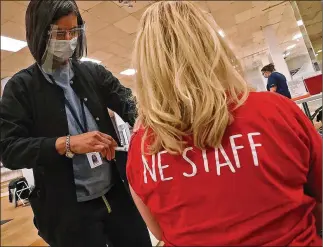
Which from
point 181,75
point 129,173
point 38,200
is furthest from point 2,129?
point 181,75

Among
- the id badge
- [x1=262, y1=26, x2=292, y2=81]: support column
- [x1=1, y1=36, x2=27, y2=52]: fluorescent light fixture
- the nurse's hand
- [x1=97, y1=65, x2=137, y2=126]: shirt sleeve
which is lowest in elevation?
the id badge

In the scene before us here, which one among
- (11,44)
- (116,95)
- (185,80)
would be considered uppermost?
(11,44)

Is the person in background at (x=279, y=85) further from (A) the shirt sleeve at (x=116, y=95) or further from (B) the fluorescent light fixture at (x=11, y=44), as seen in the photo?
(B) the fluorescent light fixture at (x=11, y=44)

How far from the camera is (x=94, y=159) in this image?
1.08m

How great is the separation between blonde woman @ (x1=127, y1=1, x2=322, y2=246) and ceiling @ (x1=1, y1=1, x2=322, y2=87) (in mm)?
2553

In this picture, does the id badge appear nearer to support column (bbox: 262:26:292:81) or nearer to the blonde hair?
the blonde hair

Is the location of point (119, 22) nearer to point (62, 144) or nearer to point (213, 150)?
point (62, 144)

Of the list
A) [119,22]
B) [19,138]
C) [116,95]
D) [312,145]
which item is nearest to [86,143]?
[19,138]

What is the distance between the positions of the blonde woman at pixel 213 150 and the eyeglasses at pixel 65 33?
20.8 inches

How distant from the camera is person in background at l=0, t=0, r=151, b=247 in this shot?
971mm

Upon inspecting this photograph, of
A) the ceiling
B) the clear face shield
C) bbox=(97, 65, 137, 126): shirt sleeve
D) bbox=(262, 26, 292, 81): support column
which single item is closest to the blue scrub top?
the ceiling

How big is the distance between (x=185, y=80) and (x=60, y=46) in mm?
687

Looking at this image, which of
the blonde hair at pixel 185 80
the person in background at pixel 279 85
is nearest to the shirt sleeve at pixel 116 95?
the blonde hair at pixel 185 80

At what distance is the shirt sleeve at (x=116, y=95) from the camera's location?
3.98ft
